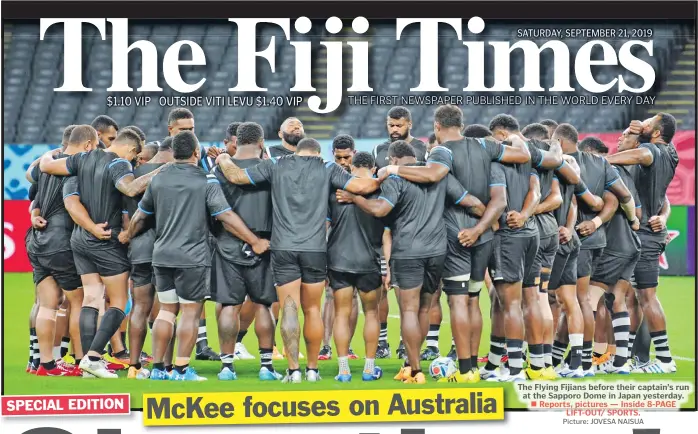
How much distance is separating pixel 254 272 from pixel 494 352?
6.48 ft

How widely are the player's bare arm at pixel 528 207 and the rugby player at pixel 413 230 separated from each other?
0.83 feet

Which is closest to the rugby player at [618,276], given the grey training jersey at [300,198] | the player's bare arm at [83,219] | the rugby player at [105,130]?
the grey training jersey at [300,198]

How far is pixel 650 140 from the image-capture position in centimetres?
914

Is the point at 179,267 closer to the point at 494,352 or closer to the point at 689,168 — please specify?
the point at 494,352

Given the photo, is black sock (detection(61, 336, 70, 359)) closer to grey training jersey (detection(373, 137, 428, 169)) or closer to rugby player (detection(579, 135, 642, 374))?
grey training jersey (detection(373, 137, 428, 169))

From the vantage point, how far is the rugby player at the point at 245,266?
8117 millimetres

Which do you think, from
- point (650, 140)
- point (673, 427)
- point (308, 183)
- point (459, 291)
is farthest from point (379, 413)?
point (650, 140)

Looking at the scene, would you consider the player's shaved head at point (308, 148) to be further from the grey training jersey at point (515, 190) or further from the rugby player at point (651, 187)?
the rugby player at point (651, 187)

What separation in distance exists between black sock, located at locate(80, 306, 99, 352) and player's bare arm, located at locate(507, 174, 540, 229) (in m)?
3.30

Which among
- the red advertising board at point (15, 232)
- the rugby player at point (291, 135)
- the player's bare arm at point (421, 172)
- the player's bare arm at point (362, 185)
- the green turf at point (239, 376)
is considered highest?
the red advertising board at point (15, 232)

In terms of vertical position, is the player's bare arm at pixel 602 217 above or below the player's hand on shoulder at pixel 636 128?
below

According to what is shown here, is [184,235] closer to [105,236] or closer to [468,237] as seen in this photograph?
[105,236]

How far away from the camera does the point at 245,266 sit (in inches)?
320

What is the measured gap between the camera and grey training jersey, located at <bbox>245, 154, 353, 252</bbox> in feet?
26.1
